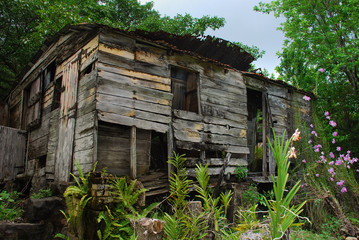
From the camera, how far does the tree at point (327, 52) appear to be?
12.3 meters

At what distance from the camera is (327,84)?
14.2 m

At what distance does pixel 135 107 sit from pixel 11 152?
5.75 meters

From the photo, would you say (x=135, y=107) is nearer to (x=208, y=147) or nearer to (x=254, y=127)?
(x=208, y=147)

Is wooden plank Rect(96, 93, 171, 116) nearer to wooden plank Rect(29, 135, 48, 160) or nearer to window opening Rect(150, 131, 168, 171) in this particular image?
window opening Rect(150, 131, 168, 171)

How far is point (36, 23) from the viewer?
16234 mm

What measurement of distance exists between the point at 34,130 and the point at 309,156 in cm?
965

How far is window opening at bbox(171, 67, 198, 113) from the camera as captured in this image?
8633 mm

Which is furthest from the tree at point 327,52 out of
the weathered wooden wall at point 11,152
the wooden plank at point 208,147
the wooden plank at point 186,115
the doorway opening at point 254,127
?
the weathered wooden wall at point 11,152

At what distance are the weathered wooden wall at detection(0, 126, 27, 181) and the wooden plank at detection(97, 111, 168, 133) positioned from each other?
205 inches

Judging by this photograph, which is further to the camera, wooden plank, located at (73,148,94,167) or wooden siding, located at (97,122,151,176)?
wooden siding, located at (97,122,151,176)

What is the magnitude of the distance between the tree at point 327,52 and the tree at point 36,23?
4.33m

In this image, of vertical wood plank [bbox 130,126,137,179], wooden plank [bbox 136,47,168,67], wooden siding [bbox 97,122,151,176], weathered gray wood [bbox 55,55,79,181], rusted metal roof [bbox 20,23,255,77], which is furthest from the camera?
rusted metal roof [bbox 20,23,255,77]

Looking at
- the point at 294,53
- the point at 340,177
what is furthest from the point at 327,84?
the point at 340,177

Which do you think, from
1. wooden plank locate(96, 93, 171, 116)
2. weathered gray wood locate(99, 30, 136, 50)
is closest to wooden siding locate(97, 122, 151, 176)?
wooden plank locate(96, 93, 171, 116)
